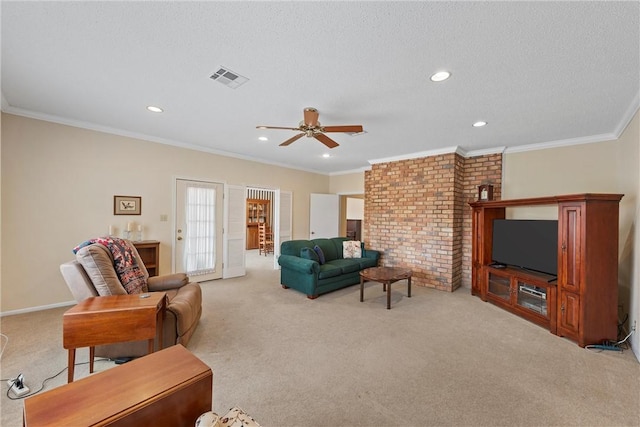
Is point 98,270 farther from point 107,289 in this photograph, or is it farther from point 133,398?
point 133,398

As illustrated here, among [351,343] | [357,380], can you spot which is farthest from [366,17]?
[351,343]

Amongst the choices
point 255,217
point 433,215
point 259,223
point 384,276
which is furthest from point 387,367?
point 255,217

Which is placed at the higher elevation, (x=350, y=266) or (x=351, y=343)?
(x=350, y=266)

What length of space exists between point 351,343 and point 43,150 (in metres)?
4.53

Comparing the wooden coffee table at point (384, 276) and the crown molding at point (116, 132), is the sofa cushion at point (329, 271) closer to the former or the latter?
the wooden coffee table at point (384, 276)

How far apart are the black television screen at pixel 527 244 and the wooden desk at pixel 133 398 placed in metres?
3.96

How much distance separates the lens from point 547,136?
378 centimetres

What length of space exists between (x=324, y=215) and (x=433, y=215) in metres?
3.02

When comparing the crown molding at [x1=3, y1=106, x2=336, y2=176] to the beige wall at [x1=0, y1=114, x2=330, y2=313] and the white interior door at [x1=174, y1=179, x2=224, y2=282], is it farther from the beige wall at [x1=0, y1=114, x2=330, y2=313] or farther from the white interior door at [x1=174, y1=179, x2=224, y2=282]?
the white interior door at [x1=174, y1=179, x2=224, y2=282]

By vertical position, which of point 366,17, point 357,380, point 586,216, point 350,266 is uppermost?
point 366,17

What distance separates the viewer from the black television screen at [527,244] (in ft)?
10.6

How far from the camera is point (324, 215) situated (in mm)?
7035

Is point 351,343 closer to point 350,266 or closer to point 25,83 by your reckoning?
point 350,266

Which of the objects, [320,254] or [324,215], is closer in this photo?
[320,254]
